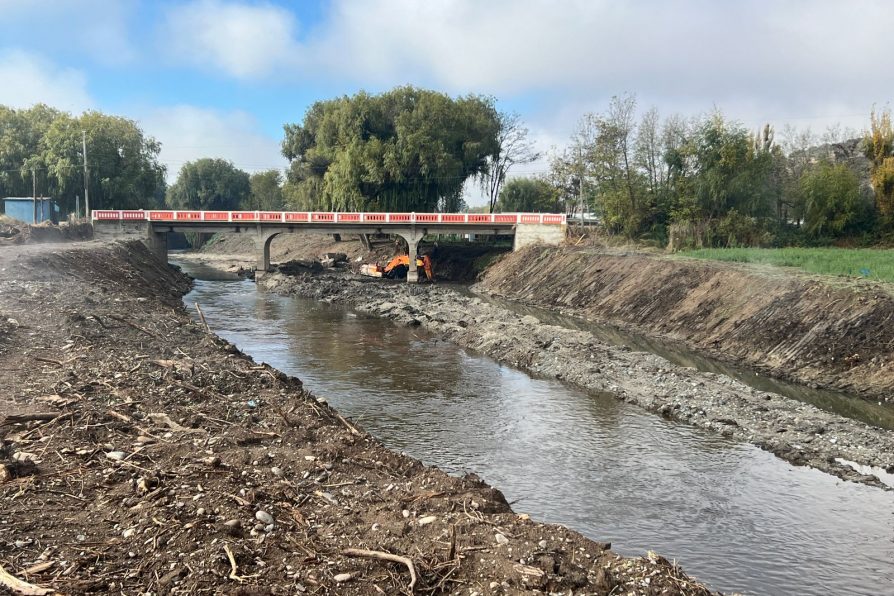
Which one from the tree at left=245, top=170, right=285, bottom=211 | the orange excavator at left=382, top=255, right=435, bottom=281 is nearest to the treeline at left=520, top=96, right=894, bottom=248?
the orange excavator at left=382, top=255, right=435, bottom=281

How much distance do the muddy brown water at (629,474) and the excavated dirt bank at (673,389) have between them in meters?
0.70

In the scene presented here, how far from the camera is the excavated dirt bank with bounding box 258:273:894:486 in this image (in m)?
15.4

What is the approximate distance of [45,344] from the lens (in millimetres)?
17031

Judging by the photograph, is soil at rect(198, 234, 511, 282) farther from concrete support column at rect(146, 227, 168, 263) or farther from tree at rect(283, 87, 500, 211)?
concrete support column at rect(146, 227, 168, 263)

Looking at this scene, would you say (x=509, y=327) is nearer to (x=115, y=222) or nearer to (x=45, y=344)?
(x=45, y=344)

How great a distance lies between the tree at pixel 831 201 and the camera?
151 feet

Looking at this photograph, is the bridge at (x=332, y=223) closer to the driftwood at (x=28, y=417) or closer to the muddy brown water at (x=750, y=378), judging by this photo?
the muddy brown water at (x=750, y=378)

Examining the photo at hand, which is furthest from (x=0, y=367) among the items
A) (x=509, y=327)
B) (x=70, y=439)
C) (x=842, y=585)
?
(x=509, y=327)

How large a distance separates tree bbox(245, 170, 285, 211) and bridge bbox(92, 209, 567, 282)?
5235 cm

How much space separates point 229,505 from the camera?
8617 millimetres

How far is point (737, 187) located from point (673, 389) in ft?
106

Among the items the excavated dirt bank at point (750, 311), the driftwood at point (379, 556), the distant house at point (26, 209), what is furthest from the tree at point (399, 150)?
the driftwood at point (379, 556)

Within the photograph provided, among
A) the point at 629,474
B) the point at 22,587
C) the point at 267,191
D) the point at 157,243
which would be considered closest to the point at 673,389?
the point at 629,474

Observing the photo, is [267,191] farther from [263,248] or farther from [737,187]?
[737,187]
